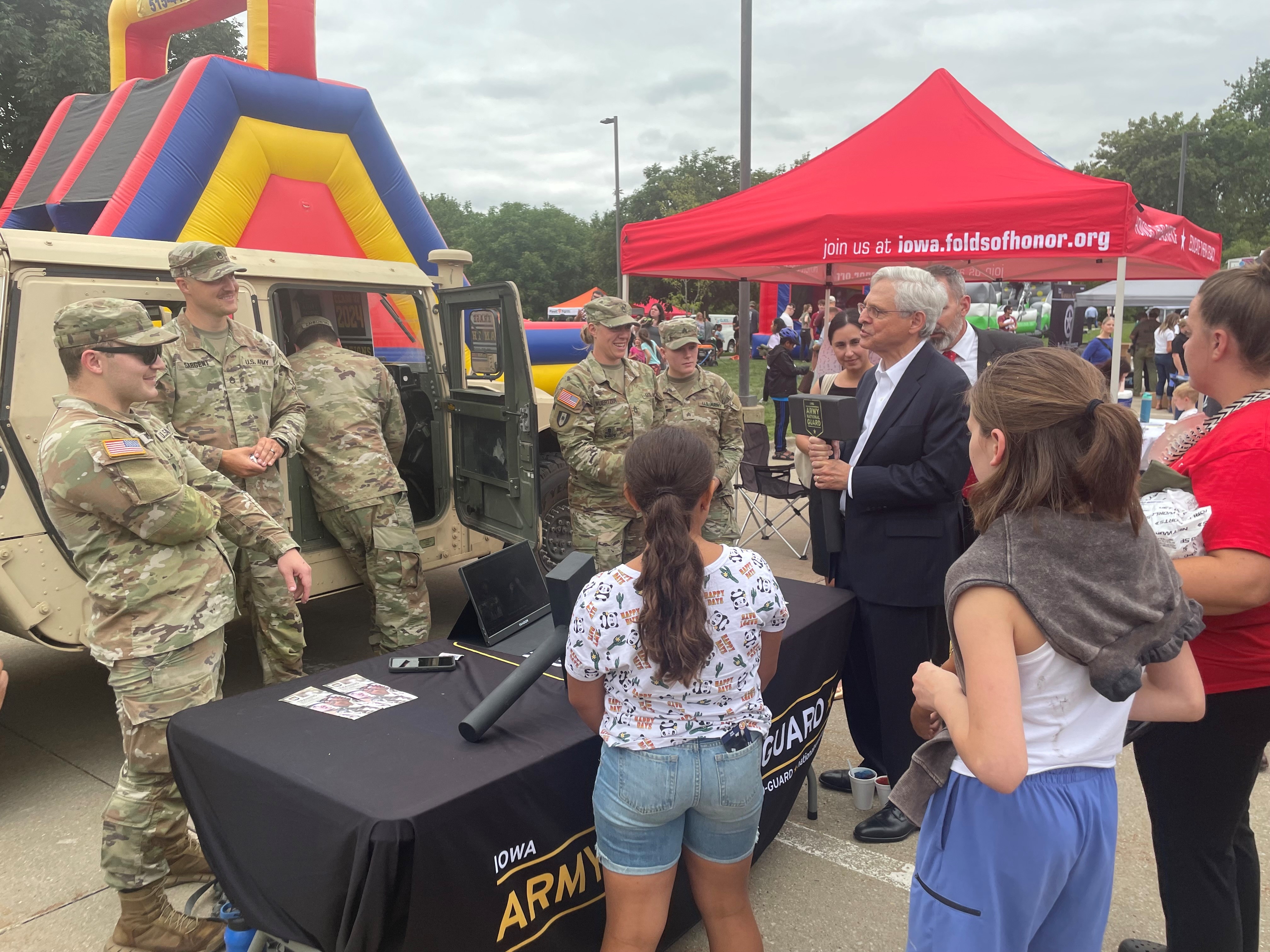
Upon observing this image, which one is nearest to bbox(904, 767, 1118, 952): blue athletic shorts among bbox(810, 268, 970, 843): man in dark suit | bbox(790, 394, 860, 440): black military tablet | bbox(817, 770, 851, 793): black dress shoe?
bbox(810, 268, 970, 843): man in dark suit

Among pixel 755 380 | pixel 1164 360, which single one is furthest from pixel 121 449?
pixel 755 380

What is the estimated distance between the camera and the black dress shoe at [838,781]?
324 cm

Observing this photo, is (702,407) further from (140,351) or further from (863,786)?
(140,351)

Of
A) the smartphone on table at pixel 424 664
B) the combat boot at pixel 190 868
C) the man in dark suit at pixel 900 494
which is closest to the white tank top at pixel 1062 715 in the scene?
the man in dark suit at pixel 900 494

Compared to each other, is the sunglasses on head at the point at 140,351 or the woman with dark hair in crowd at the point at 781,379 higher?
the sunglasses on head at the point at 140,351

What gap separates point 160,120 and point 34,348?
474cm

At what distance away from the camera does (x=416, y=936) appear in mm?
1617

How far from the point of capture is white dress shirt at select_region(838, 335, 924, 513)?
2.77m

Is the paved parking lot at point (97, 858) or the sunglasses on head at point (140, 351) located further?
the paved parking lot at point (97, 858)

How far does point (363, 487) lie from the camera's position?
159 inches

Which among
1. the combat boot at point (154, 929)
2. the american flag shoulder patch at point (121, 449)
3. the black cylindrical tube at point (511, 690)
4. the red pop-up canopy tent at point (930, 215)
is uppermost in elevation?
the red pop-up canopy tent at point (930, 215)

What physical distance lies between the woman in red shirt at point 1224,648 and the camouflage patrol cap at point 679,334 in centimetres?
288

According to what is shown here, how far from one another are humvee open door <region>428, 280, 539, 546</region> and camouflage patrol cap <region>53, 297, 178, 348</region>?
2.01m

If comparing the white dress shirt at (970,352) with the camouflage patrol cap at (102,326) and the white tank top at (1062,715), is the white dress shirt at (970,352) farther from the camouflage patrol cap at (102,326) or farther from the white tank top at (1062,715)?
the camouflage patrol cap at (102,326)
